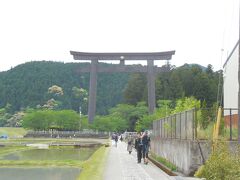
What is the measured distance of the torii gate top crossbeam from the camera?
70938mm

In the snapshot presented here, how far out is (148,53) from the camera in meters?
70.8

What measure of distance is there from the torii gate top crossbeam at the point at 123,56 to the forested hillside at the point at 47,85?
67195 millimetres

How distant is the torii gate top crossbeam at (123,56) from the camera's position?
233ft

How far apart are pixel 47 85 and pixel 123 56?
83668mm

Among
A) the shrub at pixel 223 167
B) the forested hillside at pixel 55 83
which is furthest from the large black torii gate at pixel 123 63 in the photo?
the shrub at pixel 223 167

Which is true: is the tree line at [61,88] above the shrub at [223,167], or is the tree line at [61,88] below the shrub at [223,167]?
above

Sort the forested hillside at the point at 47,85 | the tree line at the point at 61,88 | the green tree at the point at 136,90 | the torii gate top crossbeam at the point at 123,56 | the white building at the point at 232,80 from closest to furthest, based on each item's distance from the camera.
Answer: the white building at the point at 232,80 → the torii gate top crossbeam at the point at 123,56 → the tree line at the point at 61,88 → the green tree at the point at 136,90 → the forested hillside at the point at 47,85

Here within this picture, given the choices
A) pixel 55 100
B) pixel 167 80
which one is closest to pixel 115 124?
pixel 167 80

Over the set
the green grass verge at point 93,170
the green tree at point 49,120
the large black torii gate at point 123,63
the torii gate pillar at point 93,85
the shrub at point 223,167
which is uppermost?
the large black torii gate at point 123,63

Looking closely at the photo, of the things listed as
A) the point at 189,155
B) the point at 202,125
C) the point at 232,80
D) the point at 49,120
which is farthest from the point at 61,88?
the point at 189,155

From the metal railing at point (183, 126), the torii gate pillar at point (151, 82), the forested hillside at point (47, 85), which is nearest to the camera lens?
the metal railing at point (183, 126)

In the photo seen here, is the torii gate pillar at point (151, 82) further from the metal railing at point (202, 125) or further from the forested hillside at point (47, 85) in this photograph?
the forested hillside at point (47, 85)

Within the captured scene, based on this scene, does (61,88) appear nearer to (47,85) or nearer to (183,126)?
(47,85)

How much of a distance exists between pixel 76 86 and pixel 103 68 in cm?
8110
